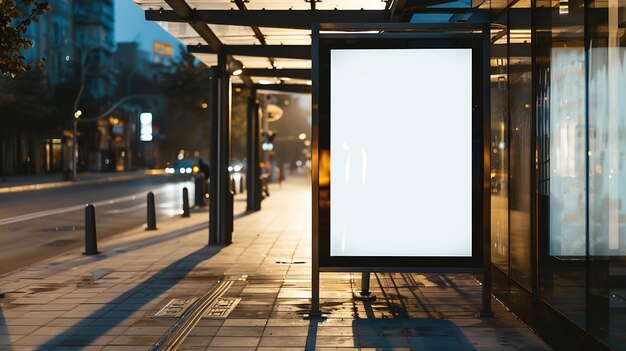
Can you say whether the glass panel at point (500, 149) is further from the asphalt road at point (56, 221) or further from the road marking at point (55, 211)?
the road marking at point (55, 211)

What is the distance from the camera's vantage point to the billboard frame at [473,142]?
24.5ft

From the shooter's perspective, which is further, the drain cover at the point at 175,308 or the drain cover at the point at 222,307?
the drain cover at the point at 175,308

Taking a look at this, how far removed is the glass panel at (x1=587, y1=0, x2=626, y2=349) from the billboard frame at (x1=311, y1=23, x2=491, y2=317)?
1.81m

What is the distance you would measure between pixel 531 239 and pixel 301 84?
13298mm

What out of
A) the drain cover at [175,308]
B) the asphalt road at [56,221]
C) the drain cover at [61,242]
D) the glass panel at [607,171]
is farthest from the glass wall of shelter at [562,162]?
the drain cover at [61,242]

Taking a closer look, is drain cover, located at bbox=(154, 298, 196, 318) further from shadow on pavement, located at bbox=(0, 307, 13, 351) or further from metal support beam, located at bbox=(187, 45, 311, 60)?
metal support beam, located at bbox=(187, 45, 311, 60)

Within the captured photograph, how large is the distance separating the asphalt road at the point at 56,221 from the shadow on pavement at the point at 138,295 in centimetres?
279

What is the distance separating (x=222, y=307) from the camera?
845 cm

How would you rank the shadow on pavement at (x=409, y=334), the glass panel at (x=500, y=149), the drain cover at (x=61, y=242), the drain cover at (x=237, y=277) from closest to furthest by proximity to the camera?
the shadow on pavement at (x=409, y=334), the glass panel at (x=500, y=149), the drain cover at (x=237, y=277), the drain cover at (x=61, y=242)

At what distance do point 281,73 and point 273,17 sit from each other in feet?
19.8

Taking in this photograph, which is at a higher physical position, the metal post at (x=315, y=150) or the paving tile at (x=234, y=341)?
the metal post at (x=315, y=150)

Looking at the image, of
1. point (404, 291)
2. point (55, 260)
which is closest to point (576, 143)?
point (404, 291)

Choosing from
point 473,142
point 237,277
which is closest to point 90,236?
point 237,277

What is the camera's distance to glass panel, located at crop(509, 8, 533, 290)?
24.5 ft
